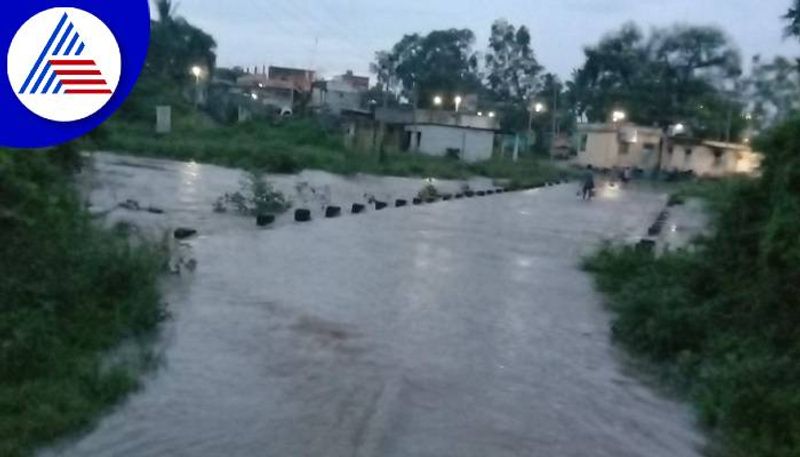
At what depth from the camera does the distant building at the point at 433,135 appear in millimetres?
63094

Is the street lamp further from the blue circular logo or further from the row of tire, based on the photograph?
the blue circular logo

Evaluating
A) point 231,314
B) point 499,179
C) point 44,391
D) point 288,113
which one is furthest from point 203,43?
point 44,391

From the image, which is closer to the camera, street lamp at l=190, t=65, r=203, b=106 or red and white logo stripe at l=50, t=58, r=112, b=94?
red and white logo stripe at l=50, t=58, r=112, b=94

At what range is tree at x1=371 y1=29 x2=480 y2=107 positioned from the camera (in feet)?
269

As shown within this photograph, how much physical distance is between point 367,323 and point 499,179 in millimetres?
41472

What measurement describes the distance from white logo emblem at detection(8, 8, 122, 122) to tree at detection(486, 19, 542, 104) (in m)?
76.7

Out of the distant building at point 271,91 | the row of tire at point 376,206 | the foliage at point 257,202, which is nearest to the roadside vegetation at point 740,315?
the row of tire at point 376,206

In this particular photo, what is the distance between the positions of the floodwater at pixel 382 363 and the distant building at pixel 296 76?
5774 centimetres

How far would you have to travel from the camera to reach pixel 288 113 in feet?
217

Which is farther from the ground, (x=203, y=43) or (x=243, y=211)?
(x=203, y=43)

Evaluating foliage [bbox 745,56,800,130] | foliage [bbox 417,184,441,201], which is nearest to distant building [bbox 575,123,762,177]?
foliage [bbox 417,184,441,201]

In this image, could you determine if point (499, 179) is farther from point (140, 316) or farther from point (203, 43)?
point (140, 316)

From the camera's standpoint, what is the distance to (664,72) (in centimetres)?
6631

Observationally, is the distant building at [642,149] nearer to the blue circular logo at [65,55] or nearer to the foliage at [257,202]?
the foliage at [257,202]
